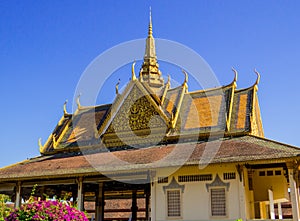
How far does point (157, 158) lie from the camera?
57.6 ft

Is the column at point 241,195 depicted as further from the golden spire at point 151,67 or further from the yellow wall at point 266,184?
the golden spire at point 151,67

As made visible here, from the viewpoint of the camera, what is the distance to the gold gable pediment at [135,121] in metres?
20.6

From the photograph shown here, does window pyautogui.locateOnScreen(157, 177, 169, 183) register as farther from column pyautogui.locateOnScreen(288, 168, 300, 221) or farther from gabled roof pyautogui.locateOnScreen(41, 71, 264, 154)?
column pyautogui.locateOnScreen(288, 168, 300, 221)

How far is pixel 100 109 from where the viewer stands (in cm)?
2536

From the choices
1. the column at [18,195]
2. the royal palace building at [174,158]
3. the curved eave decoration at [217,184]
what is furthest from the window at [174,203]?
the column at [18,195]

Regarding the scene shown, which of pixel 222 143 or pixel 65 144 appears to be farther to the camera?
pixel 65 144

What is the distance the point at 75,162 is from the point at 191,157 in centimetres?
599

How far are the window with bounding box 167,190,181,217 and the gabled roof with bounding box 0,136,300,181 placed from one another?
1.46 m

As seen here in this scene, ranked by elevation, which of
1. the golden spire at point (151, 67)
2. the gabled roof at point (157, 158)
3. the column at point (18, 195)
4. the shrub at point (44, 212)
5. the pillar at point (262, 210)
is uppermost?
the golden spire at point (151, 67)

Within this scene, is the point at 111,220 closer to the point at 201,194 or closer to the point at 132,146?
the point at 132,146

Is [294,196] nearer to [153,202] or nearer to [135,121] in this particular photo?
[153,202]

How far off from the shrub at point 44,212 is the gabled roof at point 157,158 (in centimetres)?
652

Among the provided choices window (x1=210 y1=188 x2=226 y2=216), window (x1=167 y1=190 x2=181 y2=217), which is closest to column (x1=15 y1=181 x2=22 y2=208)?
window (x1=167 y1=190 x2=181 y2=217)

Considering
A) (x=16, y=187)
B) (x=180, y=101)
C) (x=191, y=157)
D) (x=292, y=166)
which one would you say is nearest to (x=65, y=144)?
(x=16, y=187)
